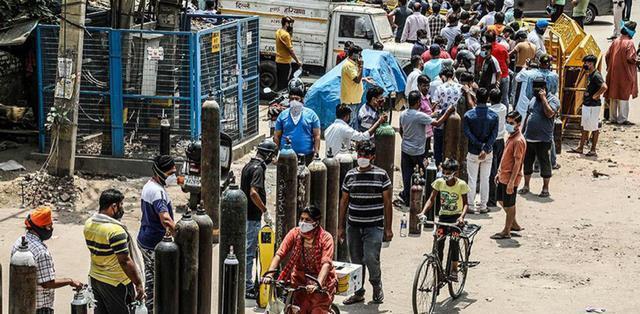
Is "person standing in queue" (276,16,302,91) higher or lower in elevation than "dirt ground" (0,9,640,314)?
higher

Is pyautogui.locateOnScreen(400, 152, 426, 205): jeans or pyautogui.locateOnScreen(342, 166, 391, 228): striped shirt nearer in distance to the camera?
pyautogui.locateOnScreen(342, 166, 391, 228): striped shirt

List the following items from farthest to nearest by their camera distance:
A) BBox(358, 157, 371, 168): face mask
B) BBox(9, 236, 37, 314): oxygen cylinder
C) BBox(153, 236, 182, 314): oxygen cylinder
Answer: BBox(358, 157, 371, 168): face mask → BBox(153, 236, 182, 314): oxygen cylinder → BBox(9, 236, 37, 314): oxygen cylinder

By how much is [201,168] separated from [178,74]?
3.45 meters

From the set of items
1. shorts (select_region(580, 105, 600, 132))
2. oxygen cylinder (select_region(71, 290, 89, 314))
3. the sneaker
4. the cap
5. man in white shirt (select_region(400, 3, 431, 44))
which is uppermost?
man in white shirt (select_region(400, 3, 431, 44))

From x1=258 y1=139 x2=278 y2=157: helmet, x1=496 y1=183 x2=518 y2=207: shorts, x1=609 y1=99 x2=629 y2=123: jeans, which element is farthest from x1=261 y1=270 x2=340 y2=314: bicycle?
x1=609 y1=99 x2=629 y2=123: jeans

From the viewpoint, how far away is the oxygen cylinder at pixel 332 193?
12555 millimetres

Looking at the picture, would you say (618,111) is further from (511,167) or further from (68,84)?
(68,84)

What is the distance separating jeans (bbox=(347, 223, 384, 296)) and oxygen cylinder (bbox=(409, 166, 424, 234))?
270 cm

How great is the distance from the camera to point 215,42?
669 inches

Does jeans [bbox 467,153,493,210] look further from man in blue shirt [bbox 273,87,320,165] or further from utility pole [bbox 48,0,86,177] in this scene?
utility pole [bbox 48,0,86,177]

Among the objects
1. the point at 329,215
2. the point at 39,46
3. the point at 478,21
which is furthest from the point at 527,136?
the point at 478,21

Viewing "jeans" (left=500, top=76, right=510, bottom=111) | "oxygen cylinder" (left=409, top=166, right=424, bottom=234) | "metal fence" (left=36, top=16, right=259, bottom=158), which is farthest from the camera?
"jeans" (left=500, top=76, right=510, bottom=111)

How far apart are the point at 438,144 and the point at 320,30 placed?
7.75 metres

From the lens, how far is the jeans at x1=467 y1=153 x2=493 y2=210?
15.9m
